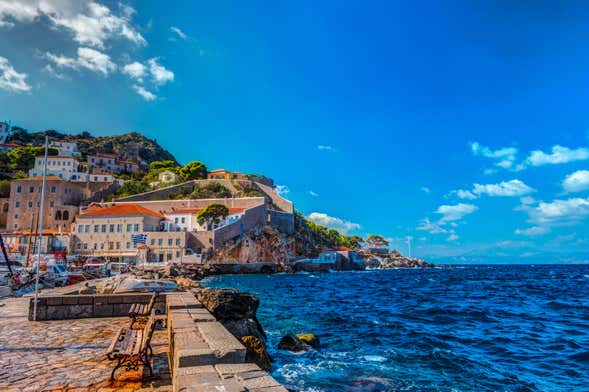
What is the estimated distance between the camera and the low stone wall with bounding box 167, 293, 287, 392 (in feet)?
10.3

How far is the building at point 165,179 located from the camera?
78350 mm

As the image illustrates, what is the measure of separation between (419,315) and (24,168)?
295 feet

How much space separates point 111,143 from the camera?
390ft

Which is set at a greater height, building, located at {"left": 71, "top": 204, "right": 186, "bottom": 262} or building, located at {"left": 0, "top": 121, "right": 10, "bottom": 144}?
building, located at {"left": 0, "top": 121, "right": 10, "bottom": 144}

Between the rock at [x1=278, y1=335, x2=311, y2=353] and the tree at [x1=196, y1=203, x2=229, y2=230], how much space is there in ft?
161

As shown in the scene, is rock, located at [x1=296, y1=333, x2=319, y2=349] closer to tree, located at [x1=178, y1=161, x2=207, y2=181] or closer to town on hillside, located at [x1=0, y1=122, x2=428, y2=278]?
town on hillside, located at [x1=0, y1=122, x2=428, y2=278]

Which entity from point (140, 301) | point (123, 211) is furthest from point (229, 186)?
point (140, 301)

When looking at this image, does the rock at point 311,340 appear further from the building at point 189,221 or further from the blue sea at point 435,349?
the building at point 189,221

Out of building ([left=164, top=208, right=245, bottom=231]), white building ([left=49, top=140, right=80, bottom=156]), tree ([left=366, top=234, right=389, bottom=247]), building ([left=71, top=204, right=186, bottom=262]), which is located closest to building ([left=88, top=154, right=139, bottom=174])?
white building ([left=49, top=140, right=80, bottom=156])

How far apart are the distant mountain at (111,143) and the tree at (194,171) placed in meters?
30.5

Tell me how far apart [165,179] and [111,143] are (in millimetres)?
50569

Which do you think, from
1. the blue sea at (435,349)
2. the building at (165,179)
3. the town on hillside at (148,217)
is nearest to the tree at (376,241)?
the town on hillside at (148,217)

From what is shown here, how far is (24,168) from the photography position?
79938 mm

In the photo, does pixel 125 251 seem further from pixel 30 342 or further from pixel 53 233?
pixel 30 342
